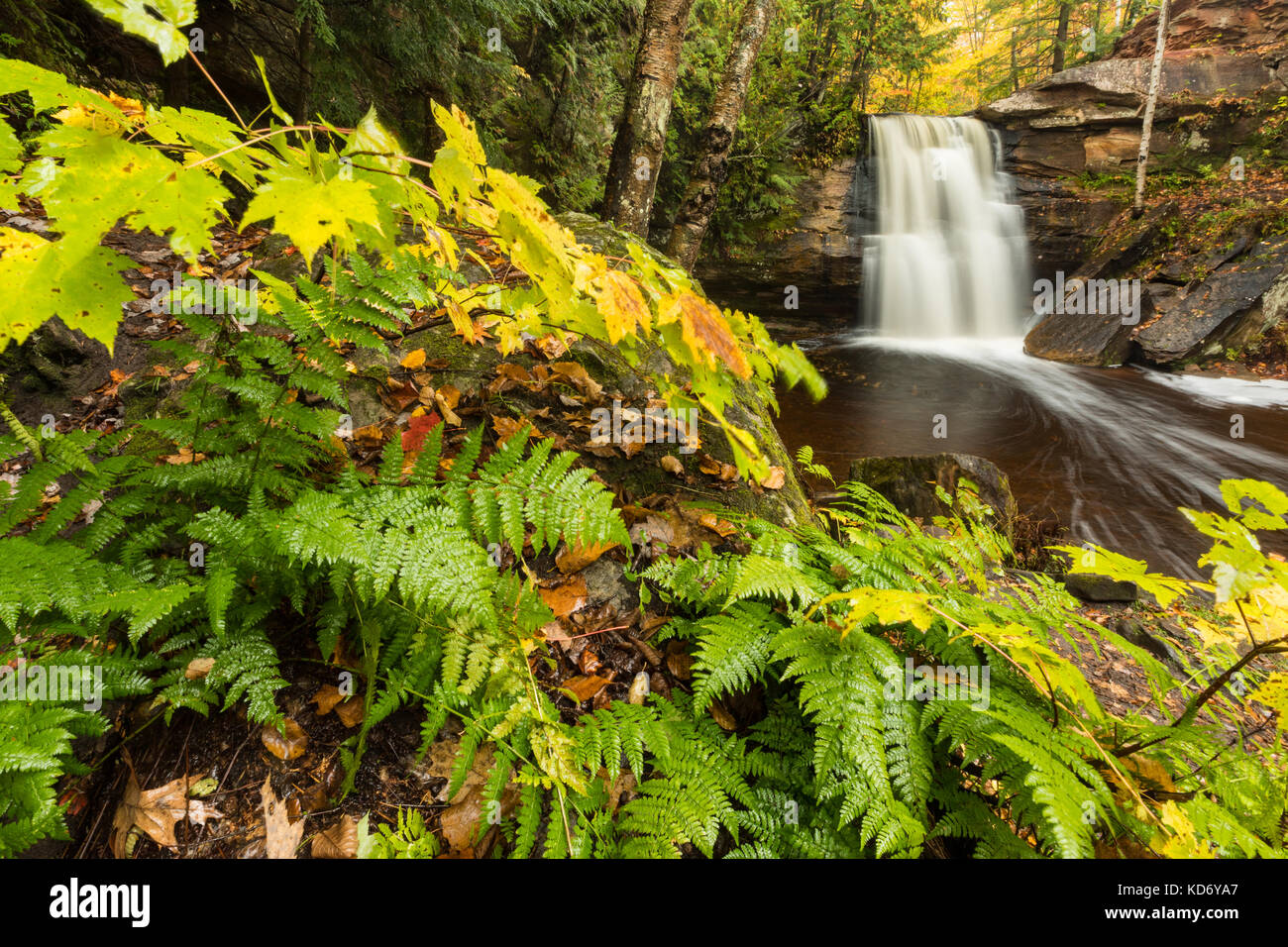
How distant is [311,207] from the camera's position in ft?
2.88

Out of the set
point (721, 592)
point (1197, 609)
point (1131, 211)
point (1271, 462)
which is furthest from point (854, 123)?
point (721, 592)

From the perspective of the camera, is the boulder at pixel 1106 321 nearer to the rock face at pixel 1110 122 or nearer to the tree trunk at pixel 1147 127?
the tree trunk at pixel 1147 127

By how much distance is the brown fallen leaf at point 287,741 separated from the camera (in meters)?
1.53

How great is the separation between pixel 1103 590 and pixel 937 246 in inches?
552

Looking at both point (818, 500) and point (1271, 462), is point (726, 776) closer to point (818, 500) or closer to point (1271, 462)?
point (818, 500)

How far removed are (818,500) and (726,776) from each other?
271 centimetres

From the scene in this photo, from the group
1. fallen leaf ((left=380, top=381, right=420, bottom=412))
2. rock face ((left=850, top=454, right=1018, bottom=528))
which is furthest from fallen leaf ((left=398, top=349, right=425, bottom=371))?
rock face ((left=850, top=454, right=1018, bottom=528))

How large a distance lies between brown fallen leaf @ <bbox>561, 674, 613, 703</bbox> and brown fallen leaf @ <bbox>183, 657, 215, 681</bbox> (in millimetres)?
1039

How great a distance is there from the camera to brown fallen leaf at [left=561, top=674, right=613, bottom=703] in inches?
68.3

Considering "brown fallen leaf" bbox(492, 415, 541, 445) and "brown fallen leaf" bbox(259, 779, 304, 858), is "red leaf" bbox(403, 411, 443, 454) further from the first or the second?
"brown fallen leaf" bbox(259, 779, 304, 858)

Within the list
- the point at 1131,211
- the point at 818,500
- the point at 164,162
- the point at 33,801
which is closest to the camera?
the point at 164,162

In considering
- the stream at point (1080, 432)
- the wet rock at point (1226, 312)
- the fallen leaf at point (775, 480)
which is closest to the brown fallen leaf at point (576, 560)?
the fallen leaf at point (775, 480)

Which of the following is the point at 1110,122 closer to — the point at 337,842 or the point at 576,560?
the point at 576,560

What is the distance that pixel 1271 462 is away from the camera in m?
7.14
